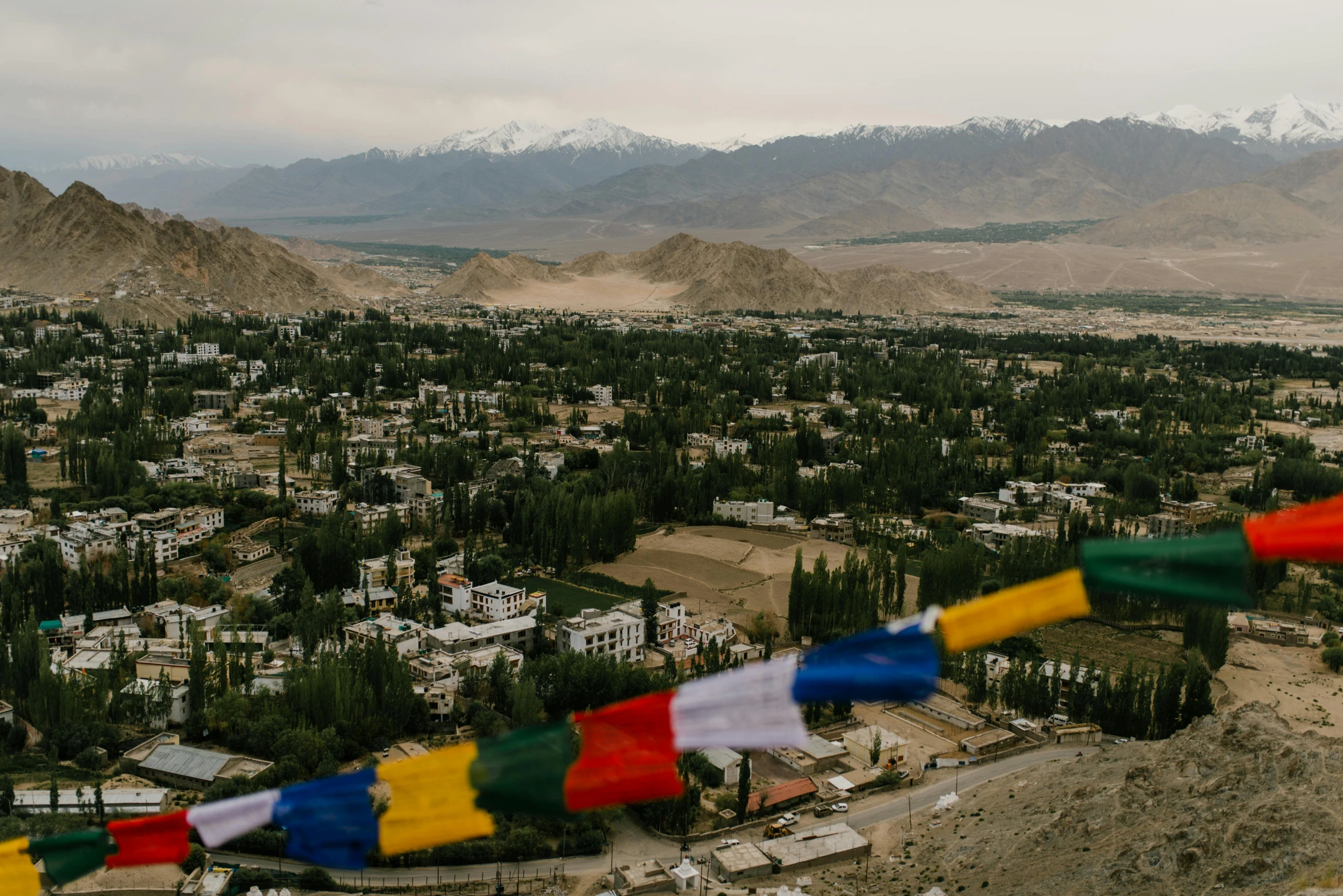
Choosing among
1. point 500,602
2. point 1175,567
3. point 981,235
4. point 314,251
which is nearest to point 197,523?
point 500,602

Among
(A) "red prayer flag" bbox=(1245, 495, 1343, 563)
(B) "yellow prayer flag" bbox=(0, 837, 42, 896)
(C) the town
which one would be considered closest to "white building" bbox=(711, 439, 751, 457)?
(C) the town

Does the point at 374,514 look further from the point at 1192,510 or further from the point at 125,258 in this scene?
the point at 125,258

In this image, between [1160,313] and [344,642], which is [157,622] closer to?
[344,642]

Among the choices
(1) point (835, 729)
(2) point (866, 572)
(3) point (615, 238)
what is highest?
(3) point (615, 238)

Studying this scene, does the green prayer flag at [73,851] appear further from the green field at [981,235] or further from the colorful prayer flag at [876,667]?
the green field at [981,235]

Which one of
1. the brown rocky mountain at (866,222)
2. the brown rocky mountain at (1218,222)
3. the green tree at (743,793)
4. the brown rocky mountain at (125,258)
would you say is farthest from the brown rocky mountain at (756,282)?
the green tree at (743,793)

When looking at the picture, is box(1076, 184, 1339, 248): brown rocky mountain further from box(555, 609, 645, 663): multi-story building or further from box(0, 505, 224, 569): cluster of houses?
box(555, 609, 645, 663): multi-story building

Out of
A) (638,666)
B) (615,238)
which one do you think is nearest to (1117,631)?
(638,666)
